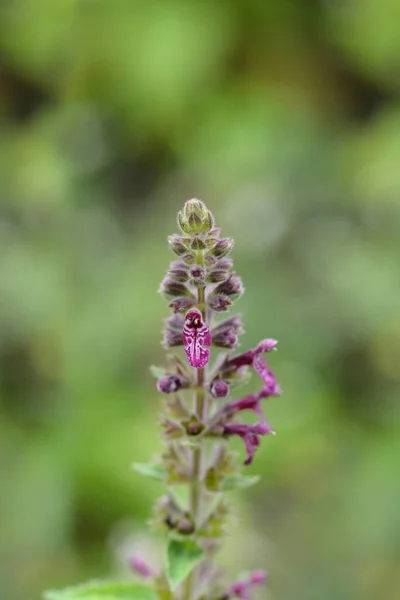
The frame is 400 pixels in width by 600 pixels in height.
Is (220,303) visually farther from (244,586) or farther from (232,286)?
(244,586)

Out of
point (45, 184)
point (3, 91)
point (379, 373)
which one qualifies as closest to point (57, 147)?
point (45, 184)

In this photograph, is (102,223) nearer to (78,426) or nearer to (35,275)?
(35,275)

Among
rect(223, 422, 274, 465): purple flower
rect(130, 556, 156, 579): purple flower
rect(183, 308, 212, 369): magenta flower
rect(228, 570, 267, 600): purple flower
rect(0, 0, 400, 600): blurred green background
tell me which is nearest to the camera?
rect(183, 308, 212, 369): magenta flower

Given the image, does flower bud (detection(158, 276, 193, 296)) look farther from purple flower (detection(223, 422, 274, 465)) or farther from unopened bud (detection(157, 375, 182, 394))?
purple flower (detection(223, 422, 274, 465))

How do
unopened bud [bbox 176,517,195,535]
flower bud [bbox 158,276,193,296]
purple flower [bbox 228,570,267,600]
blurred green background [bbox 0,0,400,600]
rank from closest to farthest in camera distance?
flower bud [bbox 158,276,193,296] → unopened bud [bbox 176,517,195,535] → purple flower [bbox 228,570,267,600] → blurred green background [bbox 0,0,400,600]

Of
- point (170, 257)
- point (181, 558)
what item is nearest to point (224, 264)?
point (181, 558)

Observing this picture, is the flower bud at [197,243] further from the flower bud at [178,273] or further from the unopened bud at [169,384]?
the unopened bud at [169,384]

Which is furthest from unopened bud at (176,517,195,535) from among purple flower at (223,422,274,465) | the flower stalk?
purple flower at (223,422,274,465)
